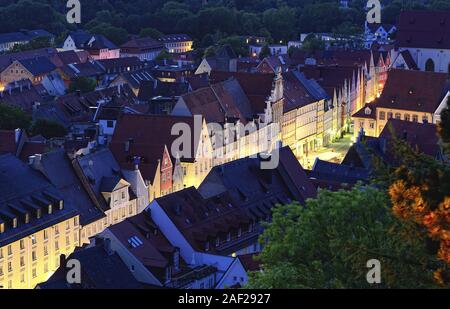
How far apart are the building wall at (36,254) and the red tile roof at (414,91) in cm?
3573

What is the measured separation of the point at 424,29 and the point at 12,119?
4876 cm

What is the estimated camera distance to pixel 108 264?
3528 centimetres

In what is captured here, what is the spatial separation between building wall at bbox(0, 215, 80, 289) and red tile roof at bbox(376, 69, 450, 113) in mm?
35734

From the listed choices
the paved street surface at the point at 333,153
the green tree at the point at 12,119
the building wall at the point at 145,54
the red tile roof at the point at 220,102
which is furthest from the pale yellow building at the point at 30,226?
the building wall at the point at 145,54

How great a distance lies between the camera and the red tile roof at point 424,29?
100000mm

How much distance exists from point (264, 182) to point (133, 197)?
21.0 feet

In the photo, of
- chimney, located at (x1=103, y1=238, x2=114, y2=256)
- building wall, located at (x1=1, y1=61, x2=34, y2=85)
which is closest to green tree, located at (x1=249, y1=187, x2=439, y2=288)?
chimney, located at (x1=103, y1=238, x2=114, y2=256)

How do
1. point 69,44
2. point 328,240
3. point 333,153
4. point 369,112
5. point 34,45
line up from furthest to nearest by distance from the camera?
point 69,44
point 34,45
point 369,112
point 333,153
point 328,240

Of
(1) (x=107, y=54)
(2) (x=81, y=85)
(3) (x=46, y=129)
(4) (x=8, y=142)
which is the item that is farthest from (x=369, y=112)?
(1) (x=107, y=54)

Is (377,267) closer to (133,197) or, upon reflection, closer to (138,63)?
(133,197)

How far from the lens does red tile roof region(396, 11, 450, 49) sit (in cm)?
10000

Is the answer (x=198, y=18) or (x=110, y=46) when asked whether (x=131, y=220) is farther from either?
(x=198, y=18)

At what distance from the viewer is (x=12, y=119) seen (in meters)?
68.1

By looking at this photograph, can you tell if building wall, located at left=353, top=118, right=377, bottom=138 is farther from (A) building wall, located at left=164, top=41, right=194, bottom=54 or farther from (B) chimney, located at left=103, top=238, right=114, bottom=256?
(A) building wall, located at left=164, top=41, right=194, bottom=54
